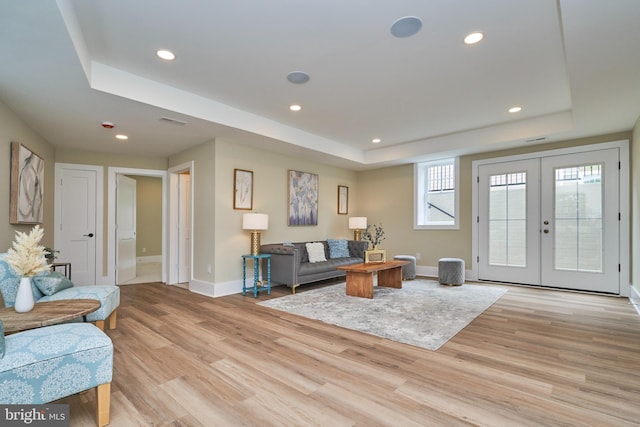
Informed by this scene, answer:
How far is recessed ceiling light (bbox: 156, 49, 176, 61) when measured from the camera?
9.45 ft

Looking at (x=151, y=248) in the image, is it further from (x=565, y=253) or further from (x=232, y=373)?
(x=565, y=253)

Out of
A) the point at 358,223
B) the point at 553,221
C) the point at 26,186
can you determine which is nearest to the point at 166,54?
the point at 26,186

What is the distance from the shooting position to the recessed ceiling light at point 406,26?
8.03 feet

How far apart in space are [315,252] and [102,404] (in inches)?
170

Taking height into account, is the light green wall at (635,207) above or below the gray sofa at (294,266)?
above

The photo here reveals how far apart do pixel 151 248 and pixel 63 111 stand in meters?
6.44

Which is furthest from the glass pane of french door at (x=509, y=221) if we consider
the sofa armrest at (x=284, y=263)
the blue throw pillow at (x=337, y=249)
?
the sofa armrest at (x=284, y=263)

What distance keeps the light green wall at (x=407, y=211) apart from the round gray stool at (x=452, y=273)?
0.78 meters

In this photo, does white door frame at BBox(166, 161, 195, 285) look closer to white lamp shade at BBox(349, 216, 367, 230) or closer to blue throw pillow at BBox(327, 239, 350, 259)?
blue throw pillow at BBox(327, 239, 350, 259)

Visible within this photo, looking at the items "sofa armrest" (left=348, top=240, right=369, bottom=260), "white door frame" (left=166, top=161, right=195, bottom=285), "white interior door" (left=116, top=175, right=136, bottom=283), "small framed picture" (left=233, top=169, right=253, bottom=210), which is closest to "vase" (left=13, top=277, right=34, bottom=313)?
"small framed picture" (left=233, top=169, right=253, bottom=210)

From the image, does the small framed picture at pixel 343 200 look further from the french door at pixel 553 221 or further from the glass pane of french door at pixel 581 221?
the glass pane of french door at pixel 581 221

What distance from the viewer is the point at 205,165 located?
5090 mm

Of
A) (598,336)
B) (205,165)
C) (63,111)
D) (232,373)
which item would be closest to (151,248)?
(205,165)

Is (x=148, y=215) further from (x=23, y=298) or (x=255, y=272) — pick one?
(x=23, y=298)
